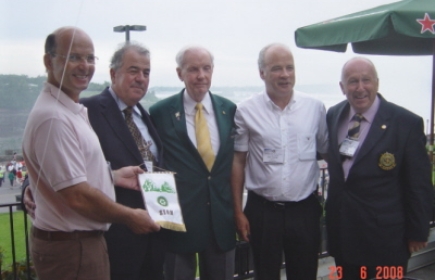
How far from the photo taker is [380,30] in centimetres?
378

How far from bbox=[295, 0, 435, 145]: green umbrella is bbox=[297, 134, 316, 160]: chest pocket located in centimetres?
179

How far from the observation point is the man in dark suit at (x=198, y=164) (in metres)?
2.28

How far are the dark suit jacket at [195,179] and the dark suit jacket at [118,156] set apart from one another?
28 centimetres

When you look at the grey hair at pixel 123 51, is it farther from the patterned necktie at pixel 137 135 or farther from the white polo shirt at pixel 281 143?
the white polo shirt at pixel 281 143

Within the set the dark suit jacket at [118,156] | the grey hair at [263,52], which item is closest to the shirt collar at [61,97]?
the dark suit jacket at [118,156]

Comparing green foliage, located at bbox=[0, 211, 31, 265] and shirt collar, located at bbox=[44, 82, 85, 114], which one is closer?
shirt collar, located at bbox=[44, 82, 85, 114]

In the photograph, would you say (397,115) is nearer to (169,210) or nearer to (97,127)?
(169,210)

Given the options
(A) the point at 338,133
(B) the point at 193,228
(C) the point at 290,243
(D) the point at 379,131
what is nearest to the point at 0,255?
(B) the point at 193,228

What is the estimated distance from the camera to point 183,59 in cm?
234

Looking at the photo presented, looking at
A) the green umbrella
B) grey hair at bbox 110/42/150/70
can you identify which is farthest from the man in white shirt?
the green umbrella

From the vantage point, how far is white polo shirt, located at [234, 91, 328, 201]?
243 cm

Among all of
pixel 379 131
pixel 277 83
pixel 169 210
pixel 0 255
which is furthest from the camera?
pixel 0 255

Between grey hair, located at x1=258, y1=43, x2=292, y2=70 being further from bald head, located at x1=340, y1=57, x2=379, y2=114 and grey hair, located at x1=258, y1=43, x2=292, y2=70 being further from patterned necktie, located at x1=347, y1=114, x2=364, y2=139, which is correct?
patterned necktie, located at x1=347, y1=114, x2=364, y2=139

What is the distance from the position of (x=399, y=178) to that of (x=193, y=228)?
1.10 m
